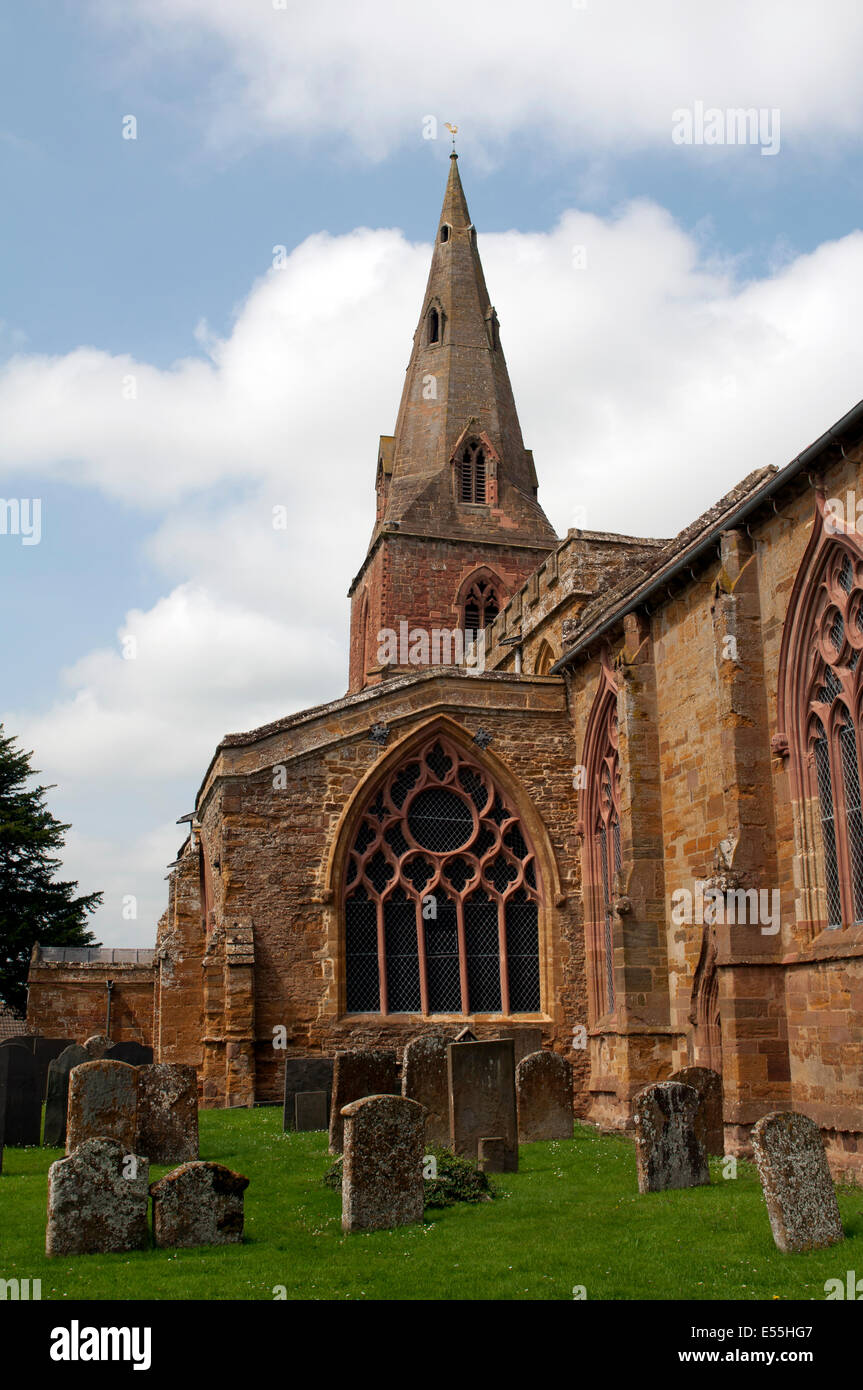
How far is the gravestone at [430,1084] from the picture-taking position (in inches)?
499

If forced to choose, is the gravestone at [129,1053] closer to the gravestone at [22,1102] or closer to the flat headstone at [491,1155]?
the gravestone at [22,1102]

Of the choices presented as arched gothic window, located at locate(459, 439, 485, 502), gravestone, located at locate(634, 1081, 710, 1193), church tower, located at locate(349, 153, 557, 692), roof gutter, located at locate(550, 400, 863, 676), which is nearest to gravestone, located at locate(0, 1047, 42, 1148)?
gravestone, located at locate(634, 1081, 710, 1193)

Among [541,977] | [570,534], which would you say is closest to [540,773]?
[541,977]

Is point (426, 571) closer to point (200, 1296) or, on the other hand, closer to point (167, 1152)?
point (167, 1152)

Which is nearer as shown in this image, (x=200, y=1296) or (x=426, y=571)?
(x=200, y=1296)

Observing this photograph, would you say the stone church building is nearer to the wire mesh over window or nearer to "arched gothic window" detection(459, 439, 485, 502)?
the wire mesh over window

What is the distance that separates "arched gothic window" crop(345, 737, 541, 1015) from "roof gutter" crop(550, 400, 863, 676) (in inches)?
116

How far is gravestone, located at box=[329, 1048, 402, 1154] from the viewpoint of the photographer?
41.1 feet

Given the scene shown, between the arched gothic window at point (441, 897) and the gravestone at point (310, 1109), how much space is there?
3608 millimetres

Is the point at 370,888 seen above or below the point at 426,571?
below

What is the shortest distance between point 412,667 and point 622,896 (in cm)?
1903

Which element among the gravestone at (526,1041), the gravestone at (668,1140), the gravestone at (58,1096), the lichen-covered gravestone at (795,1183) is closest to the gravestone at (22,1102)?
the gravestone at (58,1096)

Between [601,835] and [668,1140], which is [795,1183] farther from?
[601,835]
